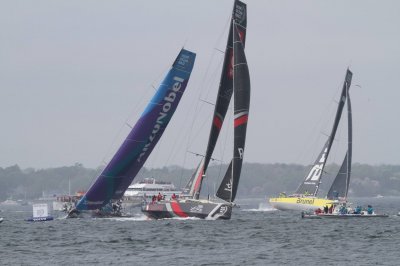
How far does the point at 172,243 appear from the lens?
42.8 metres

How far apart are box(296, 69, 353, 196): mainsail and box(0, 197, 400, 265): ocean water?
995 inches

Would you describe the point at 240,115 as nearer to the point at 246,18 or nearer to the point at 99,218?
the point at 246,18

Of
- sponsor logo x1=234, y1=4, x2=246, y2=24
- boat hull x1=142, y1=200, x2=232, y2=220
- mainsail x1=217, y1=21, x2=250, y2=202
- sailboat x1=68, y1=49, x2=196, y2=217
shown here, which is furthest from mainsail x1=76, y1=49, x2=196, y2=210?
mainsail x1=217, y1=21, x2=250, y2=202

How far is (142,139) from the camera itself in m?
59.8

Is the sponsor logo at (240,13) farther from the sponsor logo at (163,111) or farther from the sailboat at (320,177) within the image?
the sailboat at (320,177)

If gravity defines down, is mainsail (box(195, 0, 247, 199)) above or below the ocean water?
above

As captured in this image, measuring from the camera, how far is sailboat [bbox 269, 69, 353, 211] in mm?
83375

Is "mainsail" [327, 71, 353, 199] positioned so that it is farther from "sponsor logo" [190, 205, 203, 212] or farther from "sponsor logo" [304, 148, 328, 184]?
"sponsor logo" [190, 205, 203, 212]

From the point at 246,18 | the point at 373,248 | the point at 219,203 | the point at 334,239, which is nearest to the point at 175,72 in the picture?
the point at 246,18

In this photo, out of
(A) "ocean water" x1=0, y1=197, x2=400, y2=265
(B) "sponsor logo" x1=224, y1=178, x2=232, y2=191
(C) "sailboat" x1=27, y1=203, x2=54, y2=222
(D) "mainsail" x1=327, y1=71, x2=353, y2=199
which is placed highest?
(D) "mainsail" x1=327, y1=71, x2=353, y2=199

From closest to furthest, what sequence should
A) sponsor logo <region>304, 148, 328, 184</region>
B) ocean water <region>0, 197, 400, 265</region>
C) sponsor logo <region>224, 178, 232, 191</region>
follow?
ocean water <region>0, 197, 400, 265</region> < sponsor logo <region>224, 178, 232, 191</region> < sponsor logo <region>304, 148, 328, 184</region>

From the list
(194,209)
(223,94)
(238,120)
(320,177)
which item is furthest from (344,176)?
(194,209)

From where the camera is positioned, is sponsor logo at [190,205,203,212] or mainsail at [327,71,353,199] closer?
sponsor logo at [190,205,203,212]

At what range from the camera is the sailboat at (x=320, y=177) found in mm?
83375
